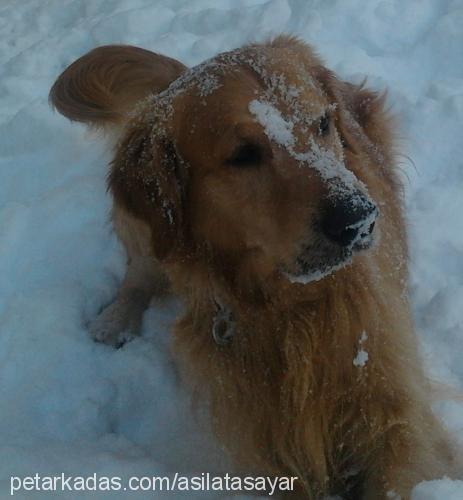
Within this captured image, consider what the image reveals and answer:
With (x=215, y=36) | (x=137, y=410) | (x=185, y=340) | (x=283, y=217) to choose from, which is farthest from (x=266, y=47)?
(x=215, y=36)

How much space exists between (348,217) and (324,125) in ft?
1.52

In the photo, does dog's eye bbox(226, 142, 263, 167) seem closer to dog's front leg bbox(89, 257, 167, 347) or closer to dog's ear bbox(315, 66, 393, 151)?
dog's ear bbox(315, 66, 393, 151)

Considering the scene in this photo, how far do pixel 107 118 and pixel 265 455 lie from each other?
1937 mm

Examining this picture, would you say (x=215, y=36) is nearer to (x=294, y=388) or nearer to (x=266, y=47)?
(x=266, y=47)

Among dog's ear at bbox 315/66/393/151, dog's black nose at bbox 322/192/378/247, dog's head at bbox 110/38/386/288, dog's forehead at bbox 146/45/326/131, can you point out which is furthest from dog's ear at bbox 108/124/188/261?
dog's ear at bbox 315/66/393/151

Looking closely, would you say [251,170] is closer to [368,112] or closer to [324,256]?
[324,256]

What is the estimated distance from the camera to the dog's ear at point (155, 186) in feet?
7.99

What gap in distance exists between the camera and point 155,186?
248cm

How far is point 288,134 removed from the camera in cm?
219

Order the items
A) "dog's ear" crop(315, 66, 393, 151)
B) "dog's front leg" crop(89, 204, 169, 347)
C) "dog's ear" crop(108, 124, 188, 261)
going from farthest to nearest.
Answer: "dog's front leg" crop(89, 204, 169, 347) → "dog's ear" crop(315, 66, 393, 151) → "dog's ear" crop(108, 124, 188, 261)

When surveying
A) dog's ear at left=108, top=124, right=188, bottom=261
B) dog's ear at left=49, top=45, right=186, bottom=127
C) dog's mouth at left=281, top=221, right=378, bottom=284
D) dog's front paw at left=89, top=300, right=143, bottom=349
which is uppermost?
dog's mouth at left=281, top=221, right=378, bottom=284

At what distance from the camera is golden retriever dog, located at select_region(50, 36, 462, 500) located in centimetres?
220

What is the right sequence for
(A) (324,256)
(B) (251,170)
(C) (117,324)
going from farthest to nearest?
1. (C) (117,324)
2. (B) (251,170)
3. (A) (324,256)

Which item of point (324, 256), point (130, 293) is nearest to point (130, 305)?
point (130, 293)
